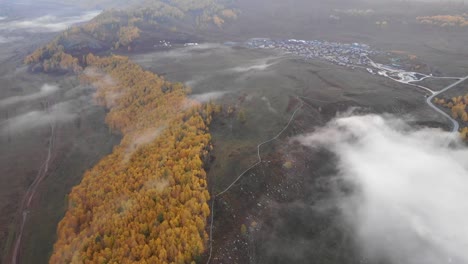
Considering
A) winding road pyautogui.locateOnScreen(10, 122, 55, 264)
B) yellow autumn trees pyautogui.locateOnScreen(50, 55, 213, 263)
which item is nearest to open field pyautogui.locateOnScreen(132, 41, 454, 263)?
yellow autumn trees pyautogui.locateOnScreen(50, 55, 213, 263)

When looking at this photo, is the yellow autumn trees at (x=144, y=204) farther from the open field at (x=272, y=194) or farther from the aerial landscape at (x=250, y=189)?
the open field at (x=272, y=194)

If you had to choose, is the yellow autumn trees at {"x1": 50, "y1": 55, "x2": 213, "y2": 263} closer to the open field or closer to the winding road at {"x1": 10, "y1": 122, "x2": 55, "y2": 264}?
the open field

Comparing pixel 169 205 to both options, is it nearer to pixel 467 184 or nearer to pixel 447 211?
pixel 447 211

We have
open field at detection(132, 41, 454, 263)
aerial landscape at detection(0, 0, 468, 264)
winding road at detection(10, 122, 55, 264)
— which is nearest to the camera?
open field at detection(132, 41, 454, 263)

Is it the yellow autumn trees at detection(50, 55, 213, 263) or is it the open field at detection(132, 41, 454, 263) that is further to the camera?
the open field at detection(132, 41, 454, 263)

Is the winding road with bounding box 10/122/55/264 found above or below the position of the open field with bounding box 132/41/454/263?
below

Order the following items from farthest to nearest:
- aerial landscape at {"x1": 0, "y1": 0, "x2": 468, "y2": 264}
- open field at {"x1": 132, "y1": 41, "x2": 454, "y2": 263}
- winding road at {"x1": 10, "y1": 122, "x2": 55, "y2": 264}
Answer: winding road at {"x1": 10, "y1": 122, "x2": 55, "y2": 264}
aerial landscape at {"x1": 0, "y1": 0, "x2": 468, "y2": 264}
open field at {"x1": 132, "y1": 41, "x2": 454, "y2": 263}

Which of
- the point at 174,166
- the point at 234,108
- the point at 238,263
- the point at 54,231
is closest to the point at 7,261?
the point at 54,231

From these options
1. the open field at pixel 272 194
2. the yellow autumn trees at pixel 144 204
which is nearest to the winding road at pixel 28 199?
the yellow autumn trees at pixel 144 204
